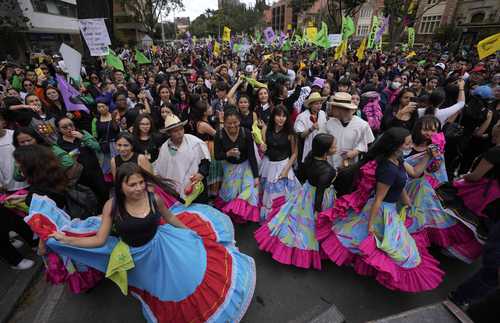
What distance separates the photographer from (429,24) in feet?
136

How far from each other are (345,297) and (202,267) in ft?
5.94

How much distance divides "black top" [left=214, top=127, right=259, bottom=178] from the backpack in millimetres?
1747

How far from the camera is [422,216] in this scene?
3.24 meters

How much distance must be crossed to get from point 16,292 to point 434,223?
206 inches

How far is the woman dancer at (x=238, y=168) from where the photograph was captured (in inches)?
148

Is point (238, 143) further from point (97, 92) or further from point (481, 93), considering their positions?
point (97, 92)

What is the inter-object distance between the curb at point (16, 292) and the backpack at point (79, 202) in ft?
4.24

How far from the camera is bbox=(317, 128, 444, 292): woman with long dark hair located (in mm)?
2621

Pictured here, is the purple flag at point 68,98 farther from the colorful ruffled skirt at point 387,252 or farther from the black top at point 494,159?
the black top at point 494,159

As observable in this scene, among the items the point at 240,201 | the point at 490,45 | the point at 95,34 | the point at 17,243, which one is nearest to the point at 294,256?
the point at 240,201

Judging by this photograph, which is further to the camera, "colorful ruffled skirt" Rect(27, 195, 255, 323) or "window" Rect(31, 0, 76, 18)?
"window" Rect(31, 0, 76, 18)

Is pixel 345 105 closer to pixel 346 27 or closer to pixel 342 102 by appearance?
pixel 342 102

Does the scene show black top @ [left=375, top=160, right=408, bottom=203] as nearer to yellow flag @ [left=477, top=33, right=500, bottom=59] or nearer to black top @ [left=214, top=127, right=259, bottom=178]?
black top @ [left=214, top=127, right=259, bottom=178]

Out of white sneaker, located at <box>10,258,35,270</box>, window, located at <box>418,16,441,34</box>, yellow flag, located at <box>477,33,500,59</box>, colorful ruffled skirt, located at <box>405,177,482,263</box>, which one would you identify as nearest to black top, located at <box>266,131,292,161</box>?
colorful ruffled skirt, located at <box>405,177,482,263</box>
